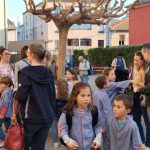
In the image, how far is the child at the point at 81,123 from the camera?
4.56 metres

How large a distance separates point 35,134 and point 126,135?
111cm

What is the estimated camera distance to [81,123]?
4.57 m

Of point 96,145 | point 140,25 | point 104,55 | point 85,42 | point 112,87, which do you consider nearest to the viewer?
point 96,145

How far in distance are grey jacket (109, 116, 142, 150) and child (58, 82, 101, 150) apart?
0.30 meters

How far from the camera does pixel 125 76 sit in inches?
654

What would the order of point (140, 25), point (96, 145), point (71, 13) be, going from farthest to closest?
1. point (140, 25)
2. point (71, 13)
3. point (96, 145)

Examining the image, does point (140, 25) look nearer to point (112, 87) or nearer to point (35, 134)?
point (112, 87)

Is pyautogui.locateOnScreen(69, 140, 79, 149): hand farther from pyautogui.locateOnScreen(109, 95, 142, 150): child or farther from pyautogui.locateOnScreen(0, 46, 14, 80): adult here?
pyautogui.locateOnScreen(0, 46, 14, 80): adult

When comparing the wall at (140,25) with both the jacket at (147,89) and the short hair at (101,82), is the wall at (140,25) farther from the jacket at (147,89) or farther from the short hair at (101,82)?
the short hair at (101,82)

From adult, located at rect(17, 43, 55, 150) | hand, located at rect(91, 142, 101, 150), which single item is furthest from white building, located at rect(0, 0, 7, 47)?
hand, located at rect(91, 142, 101, 150)

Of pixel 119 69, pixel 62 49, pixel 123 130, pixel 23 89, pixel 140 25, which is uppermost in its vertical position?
pixel 140 25

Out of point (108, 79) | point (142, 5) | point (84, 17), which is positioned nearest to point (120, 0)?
point (84, 17)

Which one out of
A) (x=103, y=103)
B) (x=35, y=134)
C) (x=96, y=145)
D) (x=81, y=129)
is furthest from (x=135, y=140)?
(x=103, y=103)

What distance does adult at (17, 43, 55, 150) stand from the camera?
486 cm
